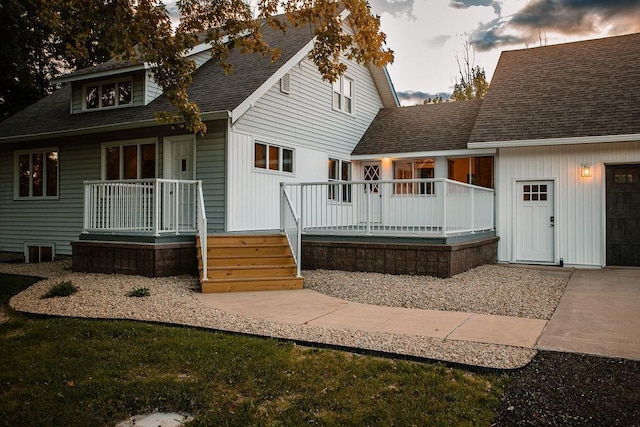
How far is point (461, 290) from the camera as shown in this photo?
838 cm

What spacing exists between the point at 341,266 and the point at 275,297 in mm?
2822

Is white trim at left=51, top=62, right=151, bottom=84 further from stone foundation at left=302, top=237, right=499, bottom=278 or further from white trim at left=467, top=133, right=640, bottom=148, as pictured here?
white trim at left=467, top=133, right=640, bottom=148

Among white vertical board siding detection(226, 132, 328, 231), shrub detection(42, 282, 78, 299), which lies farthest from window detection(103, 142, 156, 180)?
shrub detection(42, 282, 78, 299)

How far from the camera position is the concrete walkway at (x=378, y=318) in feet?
18.2

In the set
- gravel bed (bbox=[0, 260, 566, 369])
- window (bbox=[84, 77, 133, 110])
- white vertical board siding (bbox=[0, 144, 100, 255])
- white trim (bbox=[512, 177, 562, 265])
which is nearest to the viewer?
gravel bed (bbox=[0, 260, 566, 369])

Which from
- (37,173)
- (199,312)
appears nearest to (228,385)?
(199,312)

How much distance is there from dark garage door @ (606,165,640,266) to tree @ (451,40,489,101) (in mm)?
21080

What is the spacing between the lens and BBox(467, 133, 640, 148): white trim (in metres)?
11.4

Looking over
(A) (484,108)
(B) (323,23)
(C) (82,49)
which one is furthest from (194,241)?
(A) (484,108)

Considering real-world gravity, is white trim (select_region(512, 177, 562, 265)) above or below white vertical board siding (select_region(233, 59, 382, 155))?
below

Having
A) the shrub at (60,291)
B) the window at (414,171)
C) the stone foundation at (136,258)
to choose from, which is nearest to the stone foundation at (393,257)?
the stone foundation at (136,258)

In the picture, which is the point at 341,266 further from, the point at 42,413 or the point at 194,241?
the point at 42,413

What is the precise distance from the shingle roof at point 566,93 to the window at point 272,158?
4.65 meters

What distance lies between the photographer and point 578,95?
43.7 ft
